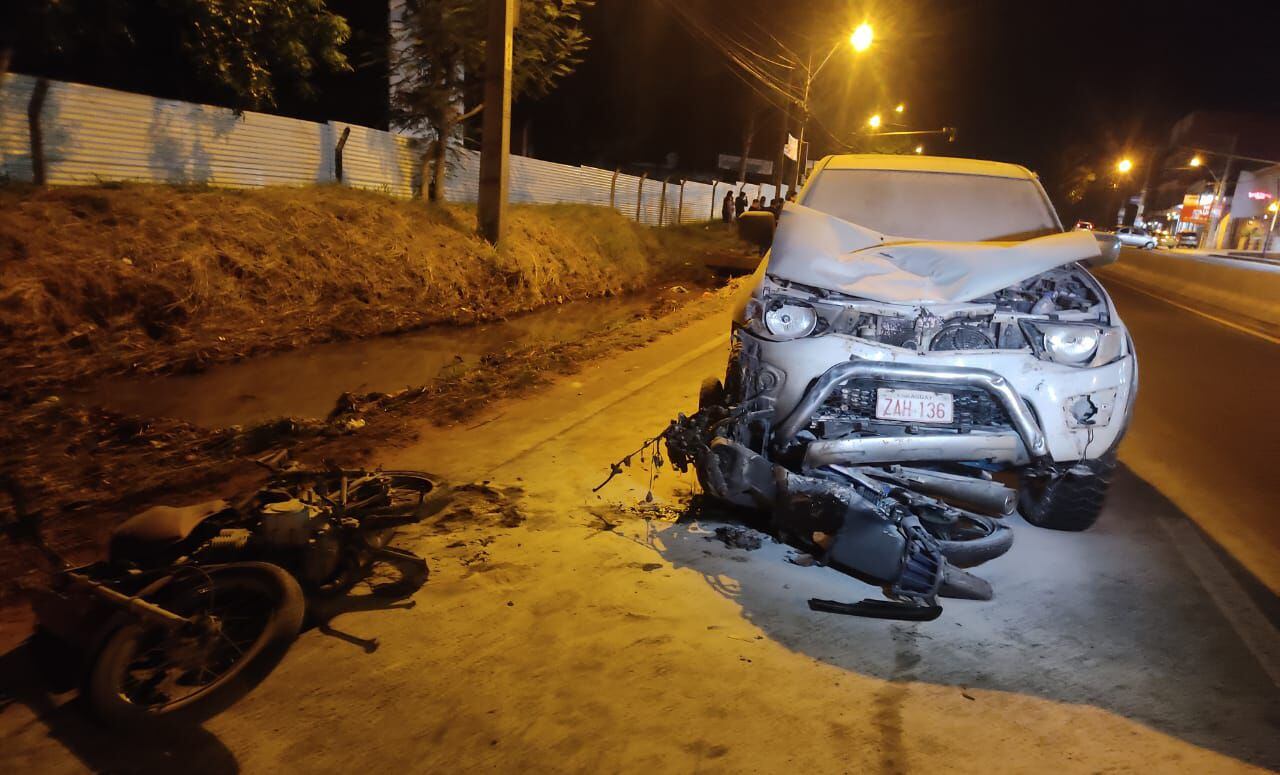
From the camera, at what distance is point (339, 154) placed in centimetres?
1400

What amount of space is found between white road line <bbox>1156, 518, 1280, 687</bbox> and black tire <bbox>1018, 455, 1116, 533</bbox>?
21.2 inches

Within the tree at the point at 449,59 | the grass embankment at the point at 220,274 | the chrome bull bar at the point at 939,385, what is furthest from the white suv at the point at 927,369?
the tree at the point at 449,59

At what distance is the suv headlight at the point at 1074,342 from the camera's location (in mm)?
4051

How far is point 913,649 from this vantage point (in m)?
3.39

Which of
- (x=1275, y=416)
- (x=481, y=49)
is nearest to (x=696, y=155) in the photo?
(x=481, y=49)

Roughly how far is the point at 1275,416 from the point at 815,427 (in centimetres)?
630

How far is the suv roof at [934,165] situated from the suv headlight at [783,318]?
2.21 m

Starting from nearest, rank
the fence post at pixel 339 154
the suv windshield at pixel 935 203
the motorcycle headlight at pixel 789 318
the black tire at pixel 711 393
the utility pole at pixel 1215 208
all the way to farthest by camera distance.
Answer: the motorcycle headlight at pixel 789 318, the black tire at pixel 711 393, the suv windshield at pixel 935 203, the fence post at pixel 339 154, the utility pole at pixel 1215 208

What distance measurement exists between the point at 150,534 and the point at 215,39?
34.3 ft

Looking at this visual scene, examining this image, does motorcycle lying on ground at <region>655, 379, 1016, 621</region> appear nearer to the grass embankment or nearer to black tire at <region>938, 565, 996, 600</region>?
black tire at <region>938, 565, 996, 600</region>

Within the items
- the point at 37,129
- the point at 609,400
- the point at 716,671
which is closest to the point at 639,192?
the point at 37,129

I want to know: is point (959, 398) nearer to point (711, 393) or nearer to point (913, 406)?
point (913, 406)

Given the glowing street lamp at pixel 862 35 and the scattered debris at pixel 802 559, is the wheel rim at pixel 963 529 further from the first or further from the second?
the glowing street lamp at pixel 862 35

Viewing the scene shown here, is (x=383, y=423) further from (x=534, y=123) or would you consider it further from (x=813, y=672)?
(x=534, y=123)
